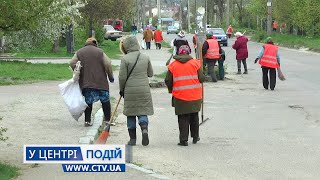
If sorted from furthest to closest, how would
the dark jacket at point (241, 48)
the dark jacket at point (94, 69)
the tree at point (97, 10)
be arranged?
the tree at point (97, 10) < the dark jacket at point (241, 48) < the dark jacket at point (94, 69)

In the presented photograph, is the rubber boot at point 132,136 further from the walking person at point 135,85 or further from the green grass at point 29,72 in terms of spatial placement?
the green grass at point 29,72

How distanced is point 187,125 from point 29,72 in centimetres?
1422

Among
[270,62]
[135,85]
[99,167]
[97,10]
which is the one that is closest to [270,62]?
[270,62]

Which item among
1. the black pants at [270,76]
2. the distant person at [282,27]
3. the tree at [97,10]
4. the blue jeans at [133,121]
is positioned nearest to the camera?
the blue jeans at [133,121]

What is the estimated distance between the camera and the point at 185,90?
10797 mm

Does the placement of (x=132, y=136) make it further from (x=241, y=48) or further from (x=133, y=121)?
(x=241, y=48)

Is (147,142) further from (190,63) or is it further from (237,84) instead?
(237,84)

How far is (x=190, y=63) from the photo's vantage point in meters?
10.9

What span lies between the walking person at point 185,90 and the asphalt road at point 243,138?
0.33 m

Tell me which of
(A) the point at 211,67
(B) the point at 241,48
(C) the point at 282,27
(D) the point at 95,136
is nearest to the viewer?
(D) the point at 95,136

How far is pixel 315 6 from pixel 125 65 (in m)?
41.4

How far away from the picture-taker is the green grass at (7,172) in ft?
25.9

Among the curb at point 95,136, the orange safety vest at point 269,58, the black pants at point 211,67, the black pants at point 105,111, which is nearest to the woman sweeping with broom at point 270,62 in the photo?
the orange safety vest at point 269,58

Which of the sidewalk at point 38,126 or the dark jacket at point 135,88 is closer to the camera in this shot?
the sidewalk at point 38,126
